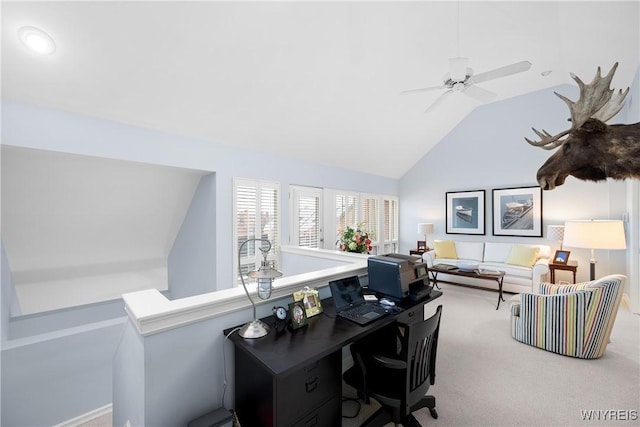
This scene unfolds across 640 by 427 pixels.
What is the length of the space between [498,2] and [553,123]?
3.31 m

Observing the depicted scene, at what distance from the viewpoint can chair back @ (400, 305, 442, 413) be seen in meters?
1.47

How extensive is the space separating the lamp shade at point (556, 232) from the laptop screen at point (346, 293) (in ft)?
14.7

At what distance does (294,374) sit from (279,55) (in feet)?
9.58

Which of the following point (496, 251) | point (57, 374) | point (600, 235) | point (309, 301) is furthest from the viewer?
point (496, 251)

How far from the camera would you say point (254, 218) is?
4039 millimetres

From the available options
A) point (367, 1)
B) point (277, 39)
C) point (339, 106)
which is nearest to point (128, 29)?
point (277, 39)

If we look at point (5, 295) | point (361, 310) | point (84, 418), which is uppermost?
point (361, 310)

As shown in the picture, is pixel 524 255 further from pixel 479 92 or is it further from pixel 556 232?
pixel 479 92

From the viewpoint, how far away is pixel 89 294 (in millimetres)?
3936

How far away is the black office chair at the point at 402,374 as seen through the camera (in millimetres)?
1498

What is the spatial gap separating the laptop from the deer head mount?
1366mm

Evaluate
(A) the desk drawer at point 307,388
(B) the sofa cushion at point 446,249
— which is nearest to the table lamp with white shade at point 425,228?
(B) the sofa cushion at point 446,249

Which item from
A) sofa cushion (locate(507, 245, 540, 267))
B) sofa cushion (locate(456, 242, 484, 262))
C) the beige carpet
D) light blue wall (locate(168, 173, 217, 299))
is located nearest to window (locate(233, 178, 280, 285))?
light blue wall (locate(168, 173, 217, 299))

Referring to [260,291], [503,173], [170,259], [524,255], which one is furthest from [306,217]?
[503,173]
